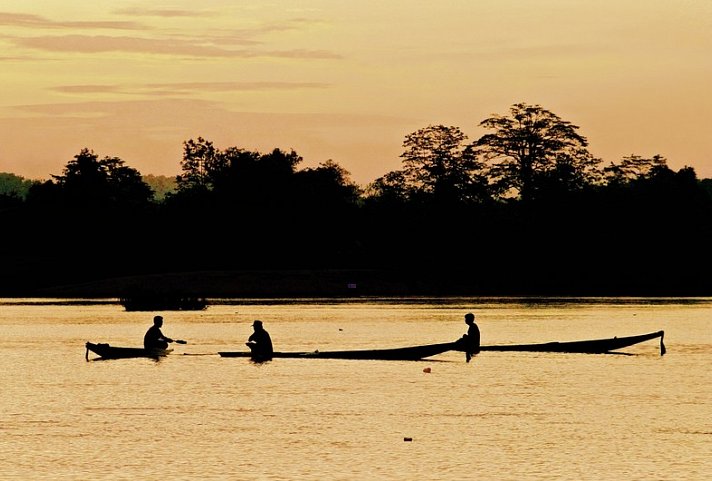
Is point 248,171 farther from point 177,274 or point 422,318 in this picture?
point 422,318

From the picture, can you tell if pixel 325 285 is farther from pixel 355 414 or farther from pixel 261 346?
pixel 355 414

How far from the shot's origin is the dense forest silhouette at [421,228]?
148 m

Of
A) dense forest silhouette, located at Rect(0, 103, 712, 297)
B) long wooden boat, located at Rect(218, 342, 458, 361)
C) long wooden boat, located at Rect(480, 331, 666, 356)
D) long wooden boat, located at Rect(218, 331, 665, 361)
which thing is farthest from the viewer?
dense forest silhouette, located at Rect(0, 103, 712, 297)

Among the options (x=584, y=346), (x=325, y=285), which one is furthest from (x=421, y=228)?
(x=584, y=346)

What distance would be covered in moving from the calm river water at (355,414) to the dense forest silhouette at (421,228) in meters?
67.7

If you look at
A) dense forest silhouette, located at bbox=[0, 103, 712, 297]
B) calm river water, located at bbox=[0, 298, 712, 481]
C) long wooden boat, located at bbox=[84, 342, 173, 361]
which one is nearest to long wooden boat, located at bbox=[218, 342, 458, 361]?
calm river water, located at bbox=[0, 298, 712, 481]

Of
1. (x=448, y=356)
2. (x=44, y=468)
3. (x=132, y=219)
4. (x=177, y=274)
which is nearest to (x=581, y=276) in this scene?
(x=177, y=274)

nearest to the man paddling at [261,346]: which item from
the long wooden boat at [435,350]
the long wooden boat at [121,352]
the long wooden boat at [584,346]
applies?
the long wooden boat at [435,350]

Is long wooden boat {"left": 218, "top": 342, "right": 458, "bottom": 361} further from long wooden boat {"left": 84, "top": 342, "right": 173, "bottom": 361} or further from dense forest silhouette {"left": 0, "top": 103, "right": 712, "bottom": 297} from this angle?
dense forest silhouette {"left": 0, "top": 103, "right": 712, "bottom": 297}

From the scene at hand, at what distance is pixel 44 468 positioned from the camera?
103 ft

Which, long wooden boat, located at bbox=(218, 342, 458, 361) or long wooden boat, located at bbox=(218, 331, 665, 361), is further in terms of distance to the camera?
long wooden boat, located at bbox=(218, 331, 665, 361)

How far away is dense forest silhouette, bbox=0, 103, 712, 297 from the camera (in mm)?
148250

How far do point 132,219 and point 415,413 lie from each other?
137963mm

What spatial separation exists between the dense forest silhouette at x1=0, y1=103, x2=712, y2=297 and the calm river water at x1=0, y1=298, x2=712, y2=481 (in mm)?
67668
